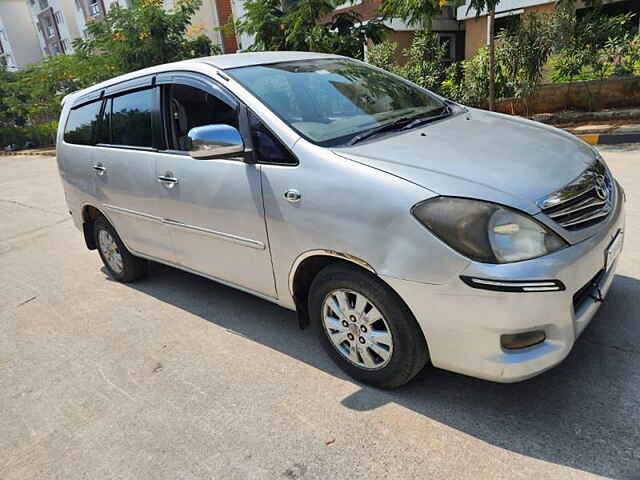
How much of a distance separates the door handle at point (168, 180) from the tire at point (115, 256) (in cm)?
120

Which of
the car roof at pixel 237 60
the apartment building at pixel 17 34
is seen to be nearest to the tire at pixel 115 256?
the car roof at pixel 237 60

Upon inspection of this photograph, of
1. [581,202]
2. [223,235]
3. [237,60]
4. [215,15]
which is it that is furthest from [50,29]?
[581,202]

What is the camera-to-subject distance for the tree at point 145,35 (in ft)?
45.2

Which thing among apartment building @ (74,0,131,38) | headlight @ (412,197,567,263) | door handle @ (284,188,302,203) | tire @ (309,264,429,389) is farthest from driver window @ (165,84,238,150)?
apartment building @ (74,0,131,38)

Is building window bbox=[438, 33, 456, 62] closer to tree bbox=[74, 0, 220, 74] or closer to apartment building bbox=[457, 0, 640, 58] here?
apartment building bbox=[457, 0, 640, 58]

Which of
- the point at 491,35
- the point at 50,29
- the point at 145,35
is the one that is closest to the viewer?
the point at 491,35

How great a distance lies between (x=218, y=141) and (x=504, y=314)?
1834 millimetres

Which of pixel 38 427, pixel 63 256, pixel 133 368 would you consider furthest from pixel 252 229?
pixel 63 256

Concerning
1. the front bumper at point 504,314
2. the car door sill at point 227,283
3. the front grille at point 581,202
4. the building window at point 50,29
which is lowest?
the car door sill at point 227,283

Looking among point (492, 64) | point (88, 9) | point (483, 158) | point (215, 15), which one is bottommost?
point (492, 64)

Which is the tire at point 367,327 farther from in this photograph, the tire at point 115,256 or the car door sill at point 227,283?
the tire at point 115,256

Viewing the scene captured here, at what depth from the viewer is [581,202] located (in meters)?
2.44

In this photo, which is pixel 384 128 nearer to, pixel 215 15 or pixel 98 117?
pixel 98 117

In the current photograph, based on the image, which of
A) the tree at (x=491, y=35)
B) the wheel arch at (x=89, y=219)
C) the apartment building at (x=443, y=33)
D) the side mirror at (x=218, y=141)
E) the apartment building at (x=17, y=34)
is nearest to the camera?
the side mirror at (x=218, y=141)
